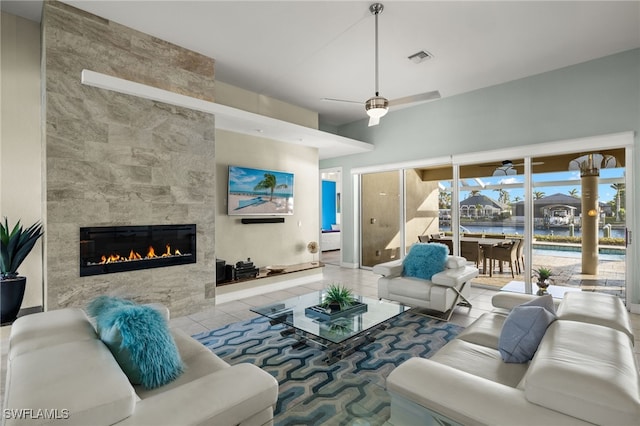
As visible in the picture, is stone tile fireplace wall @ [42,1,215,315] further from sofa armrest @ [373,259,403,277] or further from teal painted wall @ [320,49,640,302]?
teal painted wall @ [320,49,640,302]

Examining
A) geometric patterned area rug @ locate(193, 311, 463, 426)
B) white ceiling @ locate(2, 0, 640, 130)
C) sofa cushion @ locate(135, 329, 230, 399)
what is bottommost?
geometric patterned area rug @ locate(193, 311, 463, 426)

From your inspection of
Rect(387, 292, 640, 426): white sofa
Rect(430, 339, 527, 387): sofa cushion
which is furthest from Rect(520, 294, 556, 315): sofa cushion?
Rect(430, 339, 527, 387): sofa cushion

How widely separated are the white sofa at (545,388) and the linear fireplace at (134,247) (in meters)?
3.32

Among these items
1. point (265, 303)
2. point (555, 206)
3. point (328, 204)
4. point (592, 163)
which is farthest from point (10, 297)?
point (328, 204)

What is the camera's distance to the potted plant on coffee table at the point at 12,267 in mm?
3059

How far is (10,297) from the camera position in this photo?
3072mm

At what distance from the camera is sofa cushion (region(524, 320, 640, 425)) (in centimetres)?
101

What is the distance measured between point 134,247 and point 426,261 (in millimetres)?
3580

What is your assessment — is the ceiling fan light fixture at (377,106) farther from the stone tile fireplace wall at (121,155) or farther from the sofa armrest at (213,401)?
the sofa armrest at (213,401)

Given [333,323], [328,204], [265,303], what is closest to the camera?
[333,323]

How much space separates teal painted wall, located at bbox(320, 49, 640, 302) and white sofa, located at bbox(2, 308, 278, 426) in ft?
17.4

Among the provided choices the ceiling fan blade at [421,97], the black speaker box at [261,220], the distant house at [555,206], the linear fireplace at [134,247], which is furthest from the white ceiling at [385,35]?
the linear fireplace at [134,247]

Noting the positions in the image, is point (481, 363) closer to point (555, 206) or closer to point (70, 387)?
point (70, 387)

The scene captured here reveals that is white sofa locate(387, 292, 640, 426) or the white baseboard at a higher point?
white sofa locate(387, 292, 640, 426)
